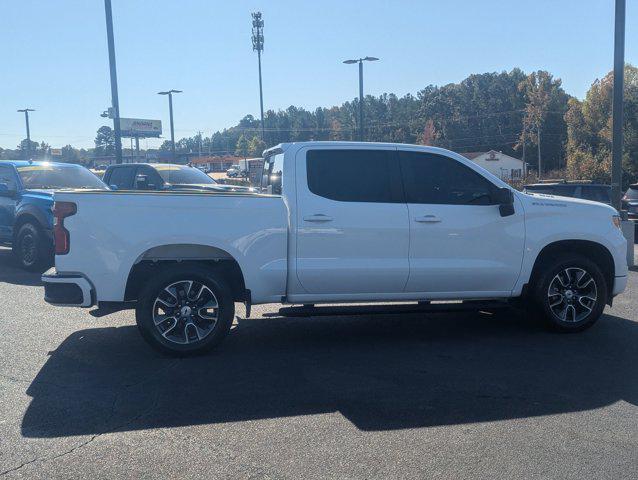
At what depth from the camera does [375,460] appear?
416cm

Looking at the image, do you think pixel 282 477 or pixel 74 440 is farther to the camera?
pixel 74 440

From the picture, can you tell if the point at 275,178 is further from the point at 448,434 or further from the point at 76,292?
the point at 448,434

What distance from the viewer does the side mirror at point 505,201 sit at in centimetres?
690

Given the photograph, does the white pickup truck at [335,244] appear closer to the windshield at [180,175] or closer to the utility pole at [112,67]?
the windshield at [180,175]

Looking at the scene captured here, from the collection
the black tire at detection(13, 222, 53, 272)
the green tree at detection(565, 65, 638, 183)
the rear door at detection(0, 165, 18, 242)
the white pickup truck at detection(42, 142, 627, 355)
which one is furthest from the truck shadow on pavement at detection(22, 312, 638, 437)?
the green tree at detection(565, 65, 638, 183)

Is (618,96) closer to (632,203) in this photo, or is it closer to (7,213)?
(632,203)

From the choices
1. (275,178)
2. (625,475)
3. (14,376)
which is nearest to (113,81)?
(275,178)

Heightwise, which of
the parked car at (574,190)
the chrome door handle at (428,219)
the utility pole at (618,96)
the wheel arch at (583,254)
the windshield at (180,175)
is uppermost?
the utility pole at (618,96)

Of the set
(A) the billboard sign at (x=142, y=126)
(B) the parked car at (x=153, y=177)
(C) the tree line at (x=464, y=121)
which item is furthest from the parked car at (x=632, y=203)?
(C) the tree line at (x=464, y=121)

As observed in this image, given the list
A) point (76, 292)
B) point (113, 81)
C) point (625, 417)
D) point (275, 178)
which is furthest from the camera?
point (113, 81)

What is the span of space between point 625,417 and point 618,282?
2.87 meters

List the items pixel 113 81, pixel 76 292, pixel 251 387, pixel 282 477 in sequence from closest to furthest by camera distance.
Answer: pixel 282 477, pixel 251 387, pixel 76 292, pixel 113 81

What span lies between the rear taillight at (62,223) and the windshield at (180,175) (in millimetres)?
9758

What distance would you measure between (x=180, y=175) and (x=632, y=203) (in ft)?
39.2
